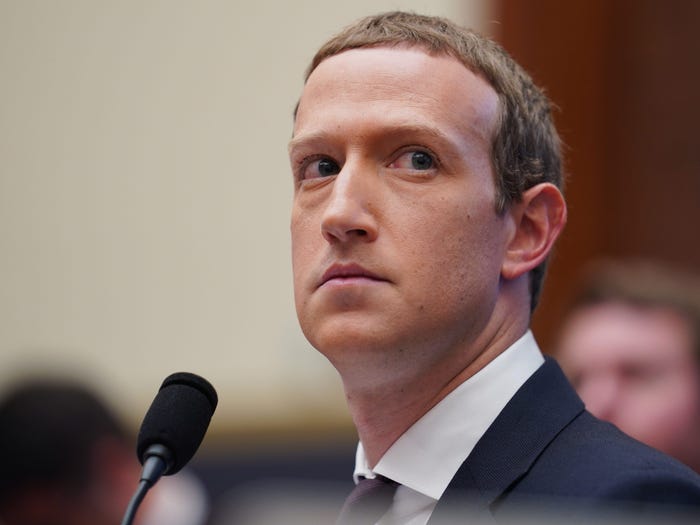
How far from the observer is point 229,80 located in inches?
235

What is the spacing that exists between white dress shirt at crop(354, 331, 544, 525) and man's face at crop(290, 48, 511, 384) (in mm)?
77

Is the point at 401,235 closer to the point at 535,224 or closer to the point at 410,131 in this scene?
the point at 410,131

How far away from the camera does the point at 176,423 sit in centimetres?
212

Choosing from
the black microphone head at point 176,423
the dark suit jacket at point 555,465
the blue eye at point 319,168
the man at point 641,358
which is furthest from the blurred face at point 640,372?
the black microphone head at point 176,423

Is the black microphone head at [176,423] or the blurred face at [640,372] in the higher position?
the black microphone head at [176,423]

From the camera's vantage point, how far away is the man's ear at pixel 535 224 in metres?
2.39

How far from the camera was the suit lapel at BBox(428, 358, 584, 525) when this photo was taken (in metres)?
2.12

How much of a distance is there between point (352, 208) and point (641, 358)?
1.82 m

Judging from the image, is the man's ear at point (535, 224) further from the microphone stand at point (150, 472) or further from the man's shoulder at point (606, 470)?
the microphone stand at point (150, 472)

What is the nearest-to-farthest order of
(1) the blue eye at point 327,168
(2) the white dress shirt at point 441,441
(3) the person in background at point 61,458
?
1. (2) the white dress shirt at point 441,441
2. (1) the blue eye at point 327,168
3. (3) the person in background at point 61,458

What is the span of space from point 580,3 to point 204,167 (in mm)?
1890

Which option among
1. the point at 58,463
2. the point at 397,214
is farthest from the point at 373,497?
the point at 58,463

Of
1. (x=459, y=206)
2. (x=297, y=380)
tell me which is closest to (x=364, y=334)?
(x=459, y=206)

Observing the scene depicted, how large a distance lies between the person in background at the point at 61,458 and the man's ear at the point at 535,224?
1.94 metres
